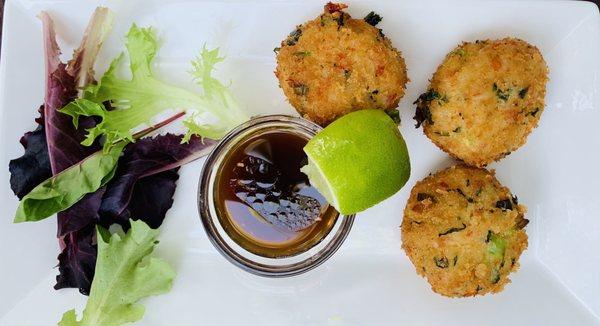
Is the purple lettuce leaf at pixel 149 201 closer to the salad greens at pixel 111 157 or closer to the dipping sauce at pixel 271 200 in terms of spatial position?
the salad greens at pixel 111 157

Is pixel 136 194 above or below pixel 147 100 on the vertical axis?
below

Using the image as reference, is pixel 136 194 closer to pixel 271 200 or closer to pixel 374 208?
pixel 271 200

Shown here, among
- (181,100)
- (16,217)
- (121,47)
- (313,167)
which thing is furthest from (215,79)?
(16,217)

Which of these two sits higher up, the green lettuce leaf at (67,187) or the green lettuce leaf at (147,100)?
the green lettuce leaf at (147,100)

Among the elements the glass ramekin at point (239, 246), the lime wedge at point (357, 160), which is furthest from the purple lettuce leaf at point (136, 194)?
the lime wedge at point (357, 160)

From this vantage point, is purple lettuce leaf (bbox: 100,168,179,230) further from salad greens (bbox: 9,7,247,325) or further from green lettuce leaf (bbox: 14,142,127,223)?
green lettuce leaf (bbox: 14,142,127,223)

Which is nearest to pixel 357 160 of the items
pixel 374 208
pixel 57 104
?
pixel 374 208
